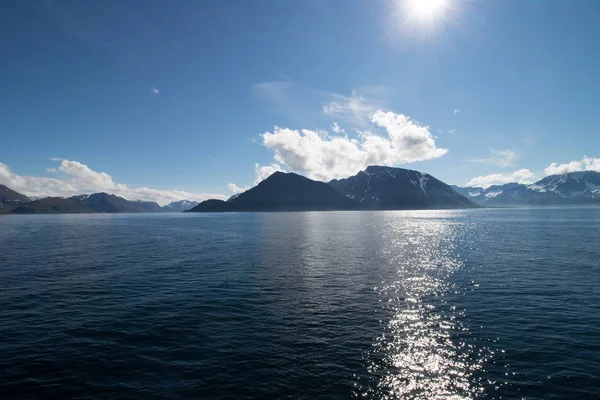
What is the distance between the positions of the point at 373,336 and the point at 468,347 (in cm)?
862

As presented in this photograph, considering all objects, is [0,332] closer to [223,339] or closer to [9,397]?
[9,397]

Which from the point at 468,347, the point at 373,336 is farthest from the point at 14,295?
the point at 468,347

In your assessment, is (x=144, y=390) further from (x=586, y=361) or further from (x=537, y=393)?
(x=586, y=361)

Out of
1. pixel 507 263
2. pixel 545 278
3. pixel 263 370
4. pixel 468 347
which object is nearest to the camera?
pixel 263 370

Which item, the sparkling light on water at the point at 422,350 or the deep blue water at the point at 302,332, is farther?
the deep blue water at the point at 302,332

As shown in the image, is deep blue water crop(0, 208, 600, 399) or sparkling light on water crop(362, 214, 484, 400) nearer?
sparkling light on water crop(362, 214, 484, 400)

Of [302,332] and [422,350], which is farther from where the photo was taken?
[302,332]

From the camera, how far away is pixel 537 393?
23078 mm

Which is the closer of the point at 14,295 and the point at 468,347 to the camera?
the point at 468,347

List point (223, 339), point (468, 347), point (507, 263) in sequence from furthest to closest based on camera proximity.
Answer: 1. point (507, 263)
2. point (223, 339)
3. point (468, 347)

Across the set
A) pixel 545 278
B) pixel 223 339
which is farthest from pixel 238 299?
pixel 545 278

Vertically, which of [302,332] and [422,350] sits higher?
[302,332]

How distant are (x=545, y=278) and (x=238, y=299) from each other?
170ft

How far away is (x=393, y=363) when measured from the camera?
27422mm
